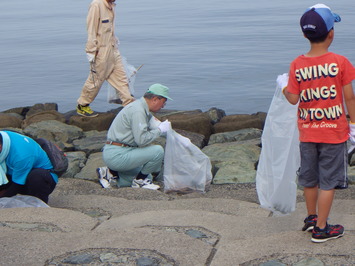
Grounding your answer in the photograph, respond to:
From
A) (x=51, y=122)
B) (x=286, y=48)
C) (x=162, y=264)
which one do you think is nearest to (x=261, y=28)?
(x=286, y=48)

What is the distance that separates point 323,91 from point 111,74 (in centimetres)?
593

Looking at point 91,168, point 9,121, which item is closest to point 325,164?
point 91,168

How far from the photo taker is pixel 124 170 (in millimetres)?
7043

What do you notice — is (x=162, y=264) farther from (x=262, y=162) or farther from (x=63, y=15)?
(x=63, y=15)

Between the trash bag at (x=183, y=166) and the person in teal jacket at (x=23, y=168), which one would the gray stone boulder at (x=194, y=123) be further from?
the person in teal jacket at (x=23, y=168)

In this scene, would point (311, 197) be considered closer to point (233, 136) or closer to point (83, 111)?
point (233, 136)

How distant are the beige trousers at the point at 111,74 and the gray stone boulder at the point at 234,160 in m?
1.70

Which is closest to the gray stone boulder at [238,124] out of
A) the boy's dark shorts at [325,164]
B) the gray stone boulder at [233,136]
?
the gray stone boulder at [233,136]

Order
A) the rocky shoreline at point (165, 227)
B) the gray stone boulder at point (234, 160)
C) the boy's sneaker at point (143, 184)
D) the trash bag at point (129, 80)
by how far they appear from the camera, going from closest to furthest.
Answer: the rocky shoreline at point (165, 227), the boy's sneaker at point (143, 184), the gray stone boulder at point (234, 160), the trash bag at point (129, 80)

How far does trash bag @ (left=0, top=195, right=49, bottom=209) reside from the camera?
579 cm

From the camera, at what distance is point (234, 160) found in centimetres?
815

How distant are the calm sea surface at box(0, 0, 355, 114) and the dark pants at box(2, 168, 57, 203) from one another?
684cm

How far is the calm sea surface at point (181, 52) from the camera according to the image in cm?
1401

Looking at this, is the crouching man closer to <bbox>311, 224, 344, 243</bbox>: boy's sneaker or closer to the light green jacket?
the light green jacket
